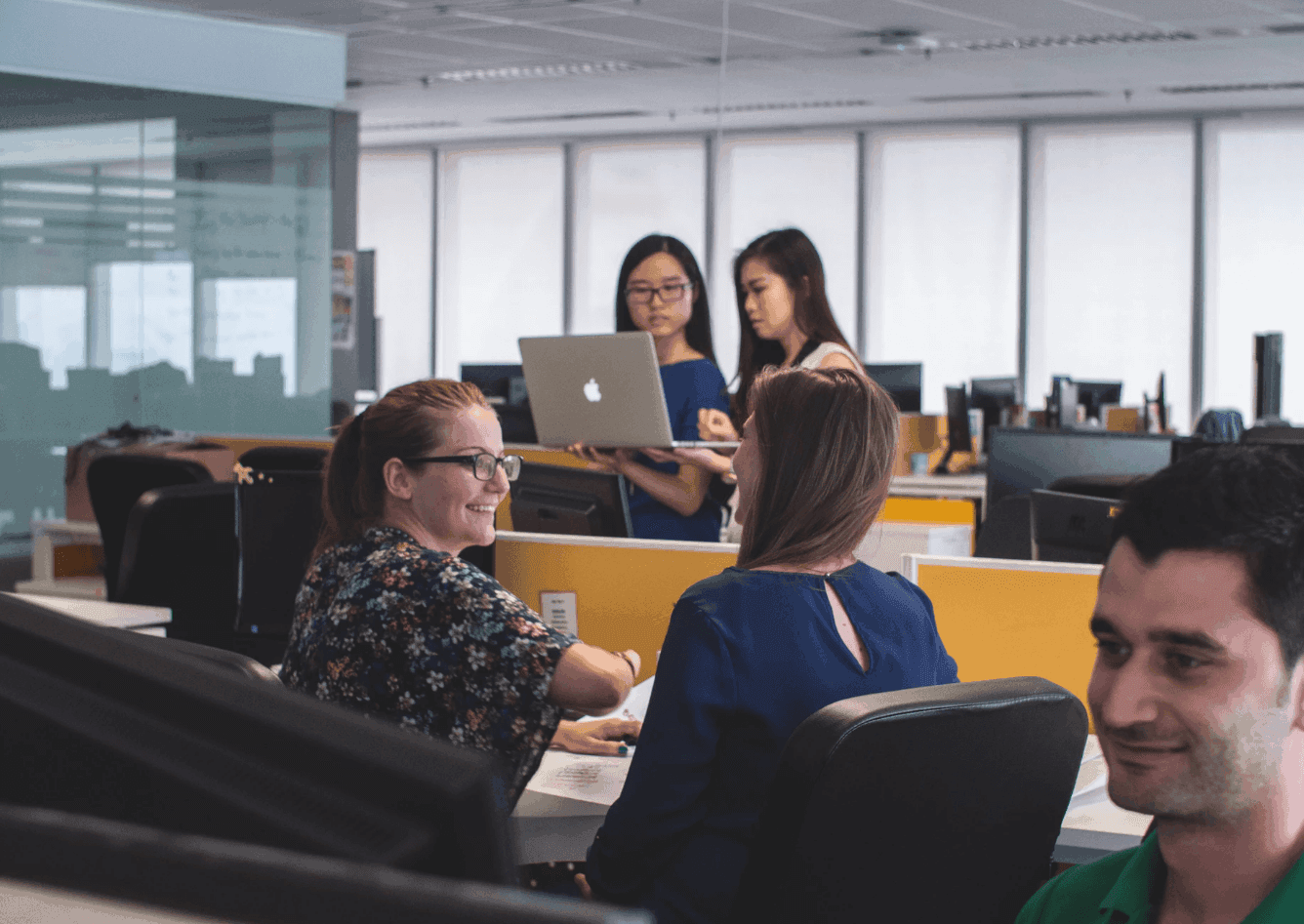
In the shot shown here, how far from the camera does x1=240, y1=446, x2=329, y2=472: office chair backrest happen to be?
3.93 metres

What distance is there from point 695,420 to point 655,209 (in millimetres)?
7675

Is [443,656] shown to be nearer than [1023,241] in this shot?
Yes

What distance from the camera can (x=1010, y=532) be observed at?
3.25m

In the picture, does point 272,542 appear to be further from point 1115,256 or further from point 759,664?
point 1115,256

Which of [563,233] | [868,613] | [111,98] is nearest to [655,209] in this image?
[563,233]

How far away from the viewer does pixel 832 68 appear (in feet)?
26.5

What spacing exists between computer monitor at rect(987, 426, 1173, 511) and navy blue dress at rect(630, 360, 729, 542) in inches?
41.2

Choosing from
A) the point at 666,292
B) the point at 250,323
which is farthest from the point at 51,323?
the point at 666,292

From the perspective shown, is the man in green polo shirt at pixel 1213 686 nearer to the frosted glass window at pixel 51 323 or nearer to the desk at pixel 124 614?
the desk at pixel 124 614

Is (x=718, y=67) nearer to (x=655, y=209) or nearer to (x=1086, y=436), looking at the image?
(x=655, y=209)

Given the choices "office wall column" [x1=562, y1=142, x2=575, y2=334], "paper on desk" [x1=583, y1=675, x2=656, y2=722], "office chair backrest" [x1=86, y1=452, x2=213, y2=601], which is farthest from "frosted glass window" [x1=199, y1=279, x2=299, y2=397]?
"paper on desk" [x1=583, y1=675, x2=656, y2=722]

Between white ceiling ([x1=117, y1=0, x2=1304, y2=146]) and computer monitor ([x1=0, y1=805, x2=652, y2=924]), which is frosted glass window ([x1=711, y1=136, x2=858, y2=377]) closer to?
white ceiling ([x1=117, y1=0, x2=1304, y2=146])

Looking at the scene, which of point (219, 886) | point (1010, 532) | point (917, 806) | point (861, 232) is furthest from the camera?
point (861, 232)

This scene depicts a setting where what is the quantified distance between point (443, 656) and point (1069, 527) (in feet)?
4.27
